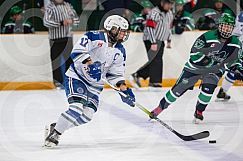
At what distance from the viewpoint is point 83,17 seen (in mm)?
8789

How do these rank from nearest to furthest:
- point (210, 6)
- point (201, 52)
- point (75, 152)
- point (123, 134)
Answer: point (75, 152) → point (123, 134) → point (201, 52) → point (210, 6)

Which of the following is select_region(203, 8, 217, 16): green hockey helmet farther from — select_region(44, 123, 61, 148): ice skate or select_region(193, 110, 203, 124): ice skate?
select_region(44, 123, 61, 148): ice skate

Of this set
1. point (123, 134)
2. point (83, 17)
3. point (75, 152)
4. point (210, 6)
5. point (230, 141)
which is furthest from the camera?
point (210, 6)

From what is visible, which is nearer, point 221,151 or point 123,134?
point 221,151

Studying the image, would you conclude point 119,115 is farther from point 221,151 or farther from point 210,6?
point 210,6

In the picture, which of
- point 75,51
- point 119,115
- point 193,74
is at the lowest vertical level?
point 119,115

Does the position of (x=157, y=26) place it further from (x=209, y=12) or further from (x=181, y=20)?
(x=209, y=12)

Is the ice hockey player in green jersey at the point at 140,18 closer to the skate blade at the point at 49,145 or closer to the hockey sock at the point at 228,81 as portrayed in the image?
the hockey sock at the point at 228,81

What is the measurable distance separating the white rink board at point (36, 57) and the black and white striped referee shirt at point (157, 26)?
25cm

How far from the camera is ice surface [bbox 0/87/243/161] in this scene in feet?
13.3

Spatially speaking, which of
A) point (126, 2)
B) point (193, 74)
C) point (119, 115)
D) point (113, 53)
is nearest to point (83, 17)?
point (126, 2)

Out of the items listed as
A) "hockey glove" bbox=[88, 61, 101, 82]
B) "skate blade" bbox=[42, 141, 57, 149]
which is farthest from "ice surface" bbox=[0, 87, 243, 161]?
"hockey glove" bbox=[88, 61, 101, 82]

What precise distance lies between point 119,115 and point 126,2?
320 cm

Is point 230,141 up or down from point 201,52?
down
